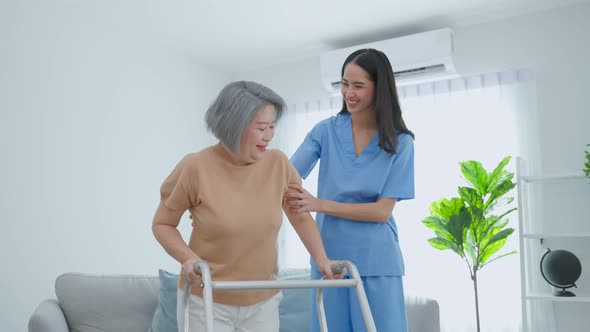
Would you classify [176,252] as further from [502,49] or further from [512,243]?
[502,49]

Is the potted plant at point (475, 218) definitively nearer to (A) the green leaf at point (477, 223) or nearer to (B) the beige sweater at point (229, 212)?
(A) the green leaf at point (477, 223)

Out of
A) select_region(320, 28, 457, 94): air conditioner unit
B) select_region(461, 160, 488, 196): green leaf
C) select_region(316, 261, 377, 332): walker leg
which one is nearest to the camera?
select_region(316, 261, 377, 332): walker leg

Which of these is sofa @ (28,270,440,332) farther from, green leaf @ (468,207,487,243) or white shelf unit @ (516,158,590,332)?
white shelf unit @ (516,158,590,332)

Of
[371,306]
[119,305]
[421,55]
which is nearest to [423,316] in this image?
[371,306]

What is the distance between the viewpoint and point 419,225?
424 centimetres

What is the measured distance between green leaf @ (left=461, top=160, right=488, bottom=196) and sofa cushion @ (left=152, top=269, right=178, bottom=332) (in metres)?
1.99

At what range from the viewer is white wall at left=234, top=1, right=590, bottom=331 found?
376 cm

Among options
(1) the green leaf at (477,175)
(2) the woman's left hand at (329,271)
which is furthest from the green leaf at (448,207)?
A: (2) the woman's left hand at (329,271)

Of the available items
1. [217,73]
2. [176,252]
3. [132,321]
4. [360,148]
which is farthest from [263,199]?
[217,73]

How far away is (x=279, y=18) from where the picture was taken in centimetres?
404

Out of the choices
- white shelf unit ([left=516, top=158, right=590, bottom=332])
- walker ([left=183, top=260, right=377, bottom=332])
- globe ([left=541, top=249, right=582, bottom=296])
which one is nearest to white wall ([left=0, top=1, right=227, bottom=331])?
walker ([left=183, top=260, right=377, bottom=332])

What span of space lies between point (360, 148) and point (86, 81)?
266 centimetres

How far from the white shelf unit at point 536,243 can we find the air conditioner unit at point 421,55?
900 millimetres

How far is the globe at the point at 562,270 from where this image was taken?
10.9 ft
